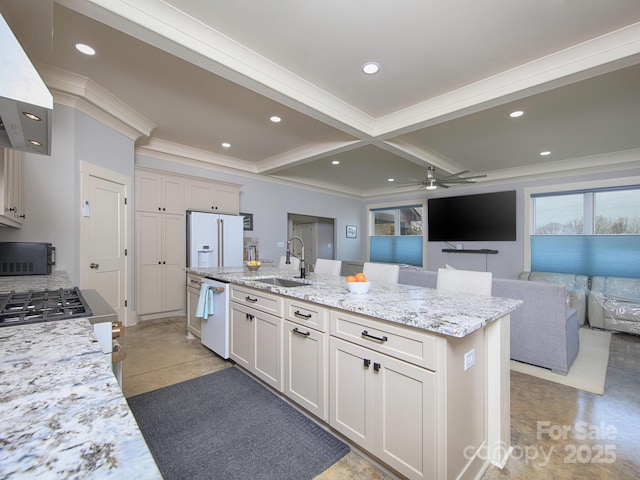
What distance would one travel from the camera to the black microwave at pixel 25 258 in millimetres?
2451

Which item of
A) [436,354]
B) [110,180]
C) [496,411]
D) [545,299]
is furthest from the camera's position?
[110,180]

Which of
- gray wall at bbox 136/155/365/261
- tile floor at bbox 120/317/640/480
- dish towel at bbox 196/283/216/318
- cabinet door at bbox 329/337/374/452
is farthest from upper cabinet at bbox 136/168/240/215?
cabinet door at bbox 329/337/374/452

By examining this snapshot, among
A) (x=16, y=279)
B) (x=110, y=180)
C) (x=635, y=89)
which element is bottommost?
(x=16, y=279)

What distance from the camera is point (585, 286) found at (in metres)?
4.76

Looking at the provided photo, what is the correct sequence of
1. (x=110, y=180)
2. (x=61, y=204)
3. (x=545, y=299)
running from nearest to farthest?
(x=545, y=299) → (x=61, y=204) → (x=110, y=180)

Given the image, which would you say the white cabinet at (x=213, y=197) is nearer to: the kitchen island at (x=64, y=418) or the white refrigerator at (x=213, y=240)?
the white refrigerator at (x=213, y=240)

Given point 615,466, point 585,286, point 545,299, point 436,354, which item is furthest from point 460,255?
point 436,354

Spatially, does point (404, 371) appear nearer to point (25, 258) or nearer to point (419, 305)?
point (419, 305)

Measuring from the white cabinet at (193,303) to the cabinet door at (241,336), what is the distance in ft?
2.74

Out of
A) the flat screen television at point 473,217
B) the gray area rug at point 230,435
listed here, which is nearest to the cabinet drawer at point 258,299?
the gray area rug at point 230,435

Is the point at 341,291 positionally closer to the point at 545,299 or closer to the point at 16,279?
the point at 545,299

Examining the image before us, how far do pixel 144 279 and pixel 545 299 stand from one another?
4.89 metres

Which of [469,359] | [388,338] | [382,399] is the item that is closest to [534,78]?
[469,359]

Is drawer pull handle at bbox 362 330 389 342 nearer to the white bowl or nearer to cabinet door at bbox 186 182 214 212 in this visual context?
the white bowl
